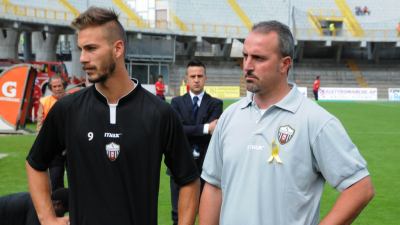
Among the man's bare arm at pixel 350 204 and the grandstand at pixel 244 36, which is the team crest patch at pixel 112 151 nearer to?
the man's bare arm at pixel 350 204

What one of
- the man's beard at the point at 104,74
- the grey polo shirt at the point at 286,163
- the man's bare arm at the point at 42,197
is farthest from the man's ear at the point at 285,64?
the man's bare arm at the point at 42,197

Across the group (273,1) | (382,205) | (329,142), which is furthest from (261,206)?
(273,1)

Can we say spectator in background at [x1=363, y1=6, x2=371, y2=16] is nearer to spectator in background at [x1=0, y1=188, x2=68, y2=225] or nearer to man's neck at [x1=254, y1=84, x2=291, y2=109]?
spectator in background at [x1=0, y1=188, x2=68, y2=225]

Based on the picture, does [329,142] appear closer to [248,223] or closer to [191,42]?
[248,223]

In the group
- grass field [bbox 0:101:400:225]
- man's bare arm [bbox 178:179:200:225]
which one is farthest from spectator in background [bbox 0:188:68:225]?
grass field [bbox 0:101:400:225]

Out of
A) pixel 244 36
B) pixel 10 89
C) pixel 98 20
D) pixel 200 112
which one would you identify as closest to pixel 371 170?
pixel 200 112

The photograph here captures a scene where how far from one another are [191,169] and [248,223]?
0.48 metres

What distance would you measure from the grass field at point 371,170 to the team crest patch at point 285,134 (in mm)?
4375

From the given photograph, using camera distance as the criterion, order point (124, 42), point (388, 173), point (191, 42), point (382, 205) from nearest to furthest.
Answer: point (124, 42) < point (382, 205) < point (388, 173) < point (191, 42)

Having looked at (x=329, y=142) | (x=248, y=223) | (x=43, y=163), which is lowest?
(x=248, y=223)

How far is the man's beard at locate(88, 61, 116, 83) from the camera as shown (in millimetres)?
2775

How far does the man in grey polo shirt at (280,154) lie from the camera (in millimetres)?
2510

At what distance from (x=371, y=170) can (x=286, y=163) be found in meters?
8.51

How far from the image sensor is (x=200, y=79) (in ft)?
20.3
